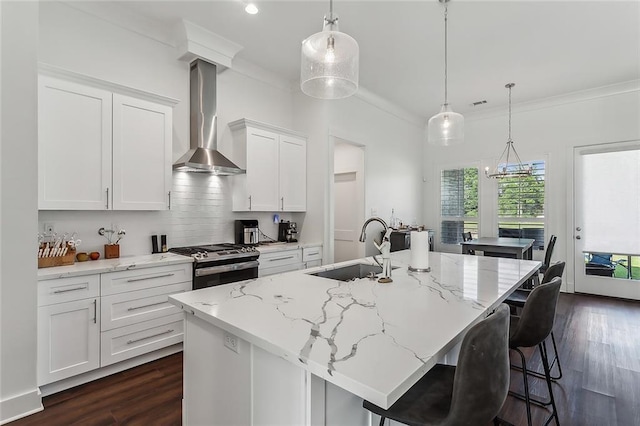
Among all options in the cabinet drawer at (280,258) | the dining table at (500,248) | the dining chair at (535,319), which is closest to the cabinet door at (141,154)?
the cabinet drawer at (280,258)

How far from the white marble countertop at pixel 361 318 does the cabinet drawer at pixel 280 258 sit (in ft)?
5.04

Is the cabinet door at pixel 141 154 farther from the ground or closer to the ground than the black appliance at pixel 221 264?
farther from the ground

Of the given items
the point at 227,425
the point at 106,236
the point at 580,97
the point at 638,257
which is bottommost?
the point at 227,425

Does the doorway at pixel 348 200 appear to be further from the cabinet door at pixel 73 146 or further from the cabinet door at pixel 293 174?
the cabinet door at pixel 73 146

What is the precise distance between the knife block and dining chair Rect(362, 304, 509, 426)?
2727mm

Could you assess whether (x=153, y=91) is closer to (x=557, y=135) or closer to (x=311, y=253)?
(x=311, y=253)

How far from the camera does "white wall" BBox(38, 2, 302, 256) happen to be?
2789 mm

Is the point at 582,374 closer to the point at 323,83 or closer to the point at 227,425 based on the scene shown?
the point at 227,425

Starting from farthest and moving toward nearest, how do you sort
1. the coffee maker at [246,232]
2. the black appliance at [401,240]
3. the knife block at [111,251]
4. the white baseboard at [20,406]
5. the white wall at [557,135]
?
the black appliance at [401,240], the white wall at [557,135], the coffee maker at [246,232], the knife block at [111,251], the white baseboard at [20,406]

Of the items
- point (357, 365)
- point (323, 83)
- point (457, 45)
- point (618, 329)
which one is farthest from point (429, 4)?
point (618, 329)

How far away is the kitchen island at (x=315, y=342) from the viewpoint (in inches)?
38.2

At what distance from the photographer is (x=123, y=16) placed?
10.0ft

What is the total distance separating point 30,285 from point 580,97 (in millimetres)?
7118

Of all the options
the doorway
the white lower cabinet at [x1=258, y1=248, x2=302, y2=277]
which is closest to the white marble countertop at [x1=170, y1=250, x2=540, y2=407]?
the white lower cabinet at [x1=258, y1=248, x2=302, y2=277]
